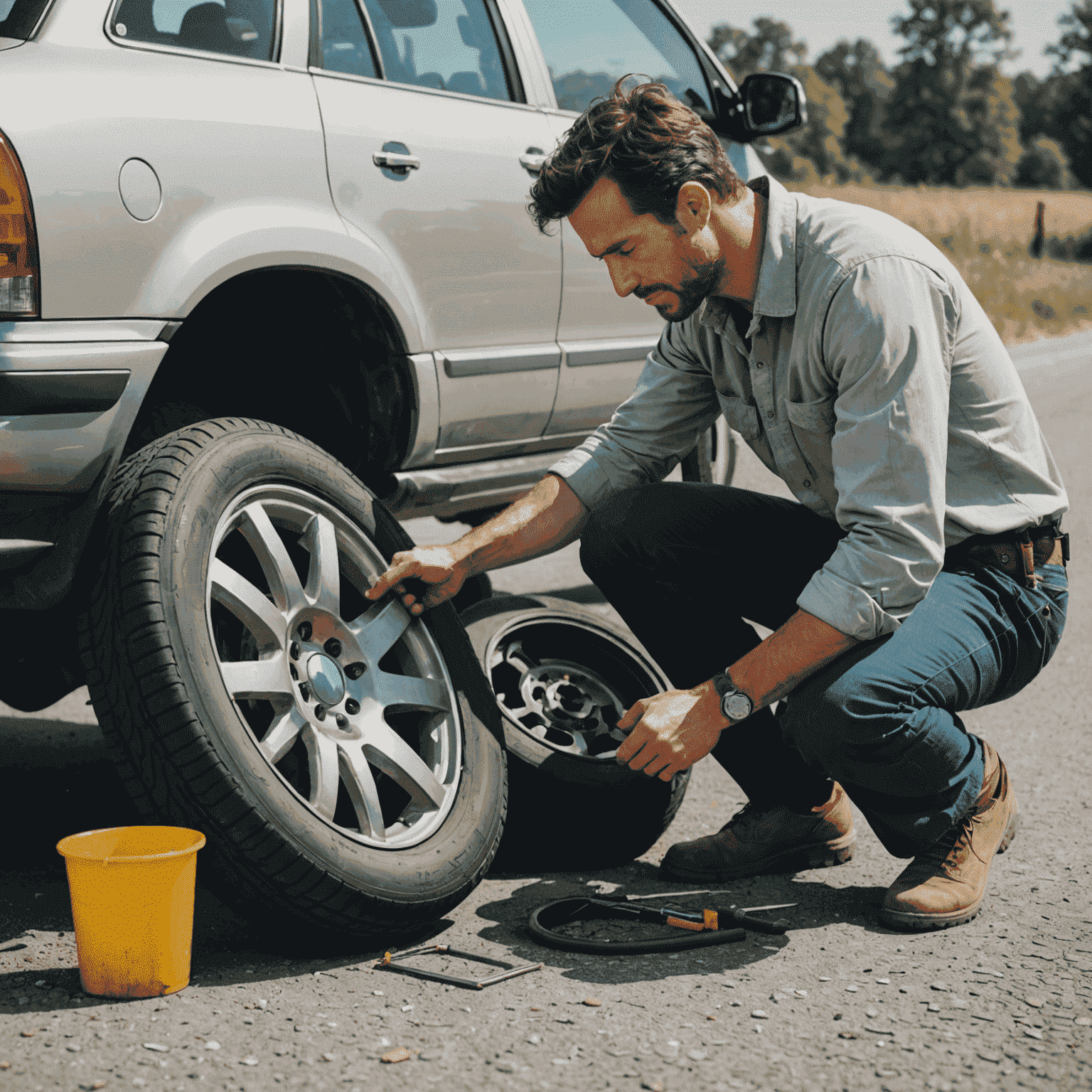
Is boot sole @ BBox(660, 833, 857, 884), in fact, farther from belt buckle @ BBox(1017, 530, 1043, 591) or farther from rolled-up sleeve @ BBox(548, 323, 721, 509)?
rolled-up sleeve @ BBox(548, 323, 721, 509)

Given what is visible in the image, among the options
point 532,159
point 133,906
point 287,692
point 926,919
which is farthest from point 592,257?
point 133,906

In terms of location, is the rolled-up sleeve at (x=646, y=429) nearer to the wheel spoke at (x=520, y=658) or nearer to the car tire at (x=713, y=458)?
the wheel spoke at (x=520, y=658)

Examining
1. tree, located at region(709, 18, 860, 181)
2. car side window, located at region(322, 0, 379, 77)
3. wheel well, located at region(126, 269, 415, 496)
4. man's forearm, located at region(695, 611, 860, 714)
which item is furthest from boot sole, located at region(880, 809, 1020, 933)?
tree, located at region(709, 18, 860, 181)

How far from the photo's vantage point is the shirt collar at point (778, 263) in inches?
104

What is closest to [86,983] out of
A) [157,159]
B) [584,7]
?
[157,159]

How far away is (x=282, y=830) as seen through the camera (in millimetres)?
2281

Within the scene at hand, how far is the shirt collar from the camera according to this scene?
2.64 metres

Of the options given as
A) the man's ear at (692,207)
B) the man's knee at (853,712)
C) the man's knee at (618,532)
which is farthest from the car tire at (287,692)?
the man's ear at (692,207)

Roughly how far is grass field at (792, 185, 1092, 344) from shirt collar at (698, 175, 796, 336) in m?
18.4

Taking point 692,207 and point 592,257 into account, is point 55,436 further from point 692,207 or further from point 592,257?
point 592,257

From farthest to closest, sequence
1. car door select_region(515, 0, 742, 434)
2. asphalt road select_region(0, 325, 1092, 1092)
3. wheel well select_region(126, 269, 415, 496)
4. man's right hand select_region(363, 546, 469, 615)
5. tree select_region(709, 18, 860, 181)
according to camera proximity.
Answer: tree select_region(709, 18, 860, 181)
car door select_region(515, 0, 742, 434)
wheel well select_region(126, 269, 415, 496)
man's right hand select_region(363, 546, 469, 615)
asphalt road select_region(0, 325, 1092, 1092)

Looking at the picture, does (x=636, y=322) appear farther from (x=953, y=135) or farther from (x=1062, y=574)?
(x=953, y=135)

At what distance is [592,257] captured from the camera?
3.96 metres

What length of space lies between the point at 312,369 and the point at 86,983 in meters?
1.66
